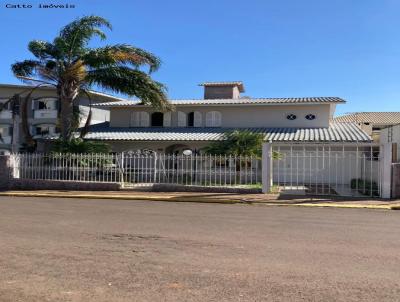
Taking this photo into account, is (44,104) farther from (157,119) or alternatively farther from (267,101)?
(267,101)

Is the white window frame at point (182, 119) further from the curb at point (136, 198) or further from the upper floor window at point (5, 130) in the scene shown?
the upper floor window at point (5, 130)

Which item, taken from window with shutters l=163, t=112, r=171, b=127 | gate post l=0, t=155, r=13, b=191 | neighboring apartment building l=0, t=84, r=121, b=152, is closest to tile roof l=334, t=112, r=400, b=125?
window with shutters l=163, t=112, r=171, b=127

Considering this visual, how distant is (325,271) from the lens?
231 inches

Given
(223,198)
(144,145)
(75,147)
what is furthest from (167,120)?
(223,198)

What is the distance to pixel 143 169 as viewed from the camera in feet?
62.1

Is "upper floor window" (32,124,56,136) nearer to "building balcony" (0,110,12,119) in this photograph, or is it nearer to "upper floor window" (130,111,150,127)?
"building balcony" (0,110,12,119)

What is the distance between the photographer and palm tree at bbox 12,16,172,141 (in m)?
20.7

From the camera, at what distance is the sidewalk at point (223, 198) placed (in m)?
14.5

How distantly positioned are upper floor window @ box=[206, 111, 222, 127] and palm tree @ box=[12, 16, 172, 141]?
20.8ft

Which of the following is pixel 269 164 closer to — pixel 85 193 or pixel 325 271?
pixel 85 193

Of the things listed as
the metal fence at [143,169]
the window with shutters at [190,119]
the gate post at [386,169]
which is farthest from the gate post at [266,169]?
the window with shutters at [190,119]

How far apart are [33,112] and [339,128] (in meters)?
22.3

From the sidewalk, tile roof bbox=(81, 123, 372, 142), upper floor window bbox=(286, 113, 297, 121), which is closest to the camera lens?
the sidewalk

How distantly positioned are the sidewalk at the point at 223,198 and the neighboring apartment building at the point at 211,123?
767 centimetres
